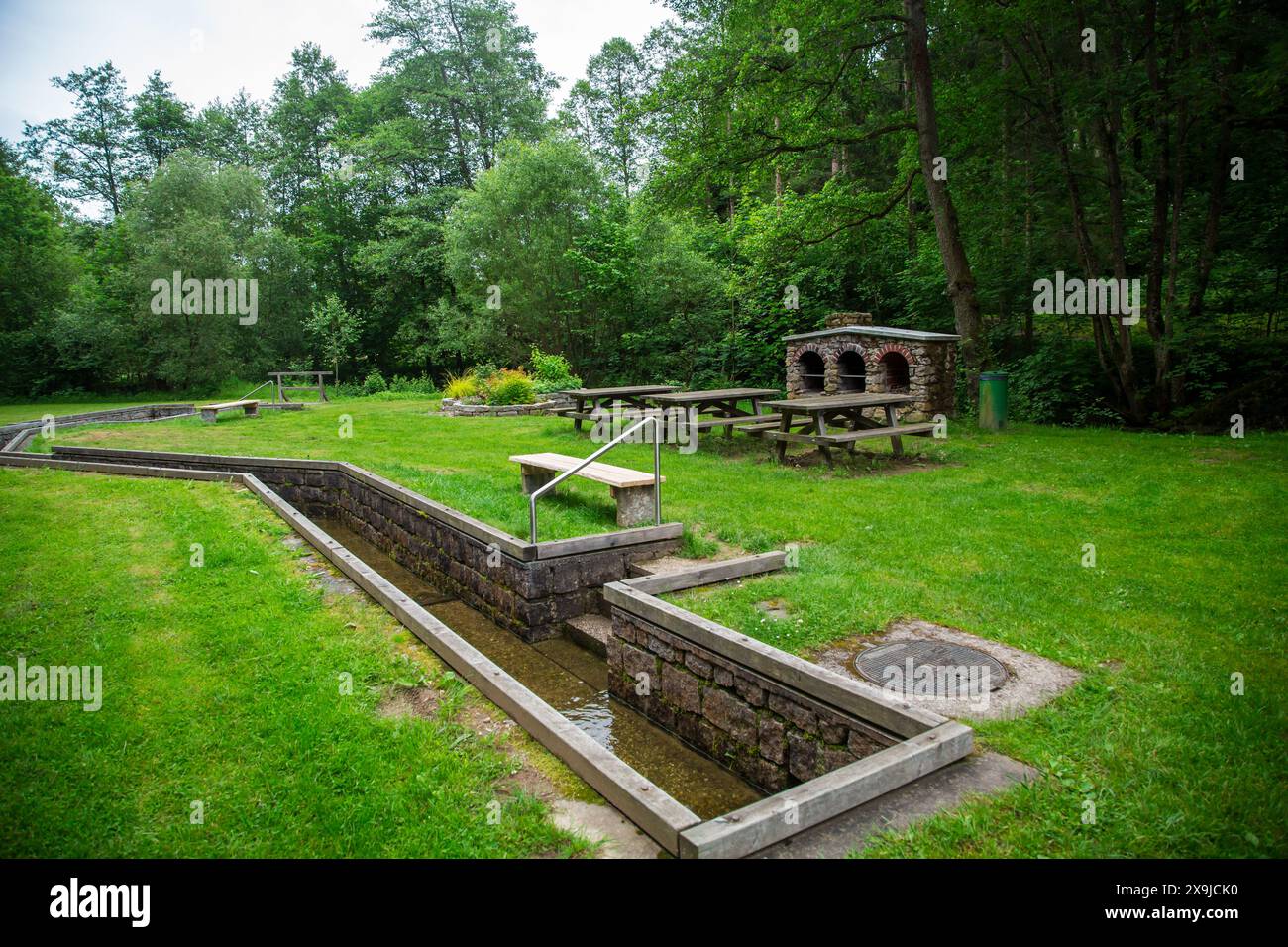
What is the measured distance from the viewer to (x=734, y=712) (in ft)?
12.5

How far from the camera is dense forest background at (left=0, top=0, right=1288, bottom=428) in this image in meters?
11.6

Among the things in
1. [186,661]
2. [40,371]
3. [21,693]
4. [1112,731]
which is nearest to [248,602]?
[186,661]

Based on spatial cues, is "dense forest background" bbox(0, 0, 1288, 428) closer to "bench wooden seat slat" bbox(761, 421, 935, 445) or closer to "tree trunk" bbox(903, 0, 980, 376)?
"tree trunk" bbox(903, 0, 980, 376)

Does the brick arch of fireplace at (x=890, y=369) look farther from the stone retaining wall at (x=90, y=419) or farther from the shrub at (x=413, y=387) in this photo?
the stone retaining wall at (x=90, y=419)

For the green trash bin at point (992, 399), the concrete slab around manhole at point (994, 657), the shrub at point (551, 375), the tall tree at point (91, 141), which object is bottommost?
the concrete slab around manhole at point (994, 657)

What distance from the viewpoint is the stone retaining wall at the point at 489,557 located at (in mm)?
5879

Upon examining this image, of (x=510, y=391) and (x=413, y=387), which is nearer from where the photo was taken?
(x=510, y=391)

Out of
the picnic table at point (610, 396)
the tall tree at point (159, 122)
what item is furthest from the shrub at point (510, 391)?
the tall tree at point (159, 122)

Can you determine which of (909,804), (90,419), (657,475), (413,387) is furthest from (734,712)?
(413,387)

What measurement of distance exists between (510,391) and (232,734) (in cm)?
1461

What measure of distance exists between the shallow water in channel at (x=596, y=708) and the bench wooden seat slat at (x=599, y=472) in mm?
1474

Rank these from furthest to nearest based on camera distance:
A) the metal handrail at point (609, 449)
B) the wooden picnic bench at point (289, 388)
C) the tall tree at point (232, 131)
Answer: the tall tree at point (232, 131)
the wooden picnic bench at point (289, 388)
the metal handrail at point (609, 449)

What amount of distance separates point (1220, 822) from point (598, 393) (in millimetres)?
10614

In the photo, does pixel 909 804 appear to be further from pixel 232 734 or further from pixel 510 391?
pixel 510 391
